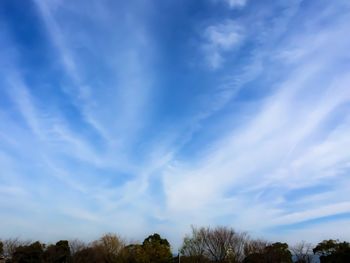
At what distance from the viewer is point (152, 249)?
58688 mm

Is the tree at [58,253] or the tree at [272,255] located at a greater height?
the tree at [58,253]

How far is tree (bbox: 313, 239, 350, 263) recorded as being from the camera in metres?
46.0

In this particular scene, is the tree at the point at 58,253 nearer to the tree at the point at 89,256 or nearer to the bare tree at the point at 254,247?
the tree at the point at 89,256

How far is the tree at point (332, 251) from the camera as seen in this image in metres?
46.0

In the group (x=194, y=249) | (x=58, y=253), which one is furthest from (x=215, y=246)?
(x=58, y=253)

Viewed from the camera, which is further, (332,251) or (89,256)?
(89,256)

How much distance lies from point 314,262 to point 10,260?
1792 inches

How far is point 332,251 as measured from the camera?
50.7 meters

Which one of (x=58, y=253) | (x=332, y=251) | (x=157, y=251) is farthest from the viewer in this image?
(x=58, y=253)

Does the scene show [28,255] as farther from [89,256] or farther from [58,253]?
[89,256]

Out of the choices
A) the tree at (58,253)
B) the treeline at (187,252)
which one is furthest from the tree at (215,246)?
the tree at (58,253)

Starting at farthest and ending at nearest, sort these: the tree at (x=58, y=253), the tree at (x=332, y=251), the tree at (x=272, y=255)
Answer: the tree at (x=58, y=253) < the tree at (x=272, y=255) < the tree at (x=332, y=251)

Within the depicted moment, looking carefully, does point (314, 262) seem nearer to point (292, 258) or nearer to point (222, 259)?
point (292, 258)

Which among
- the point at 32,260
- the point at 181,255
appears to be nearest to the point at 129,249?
the point at 181,255
